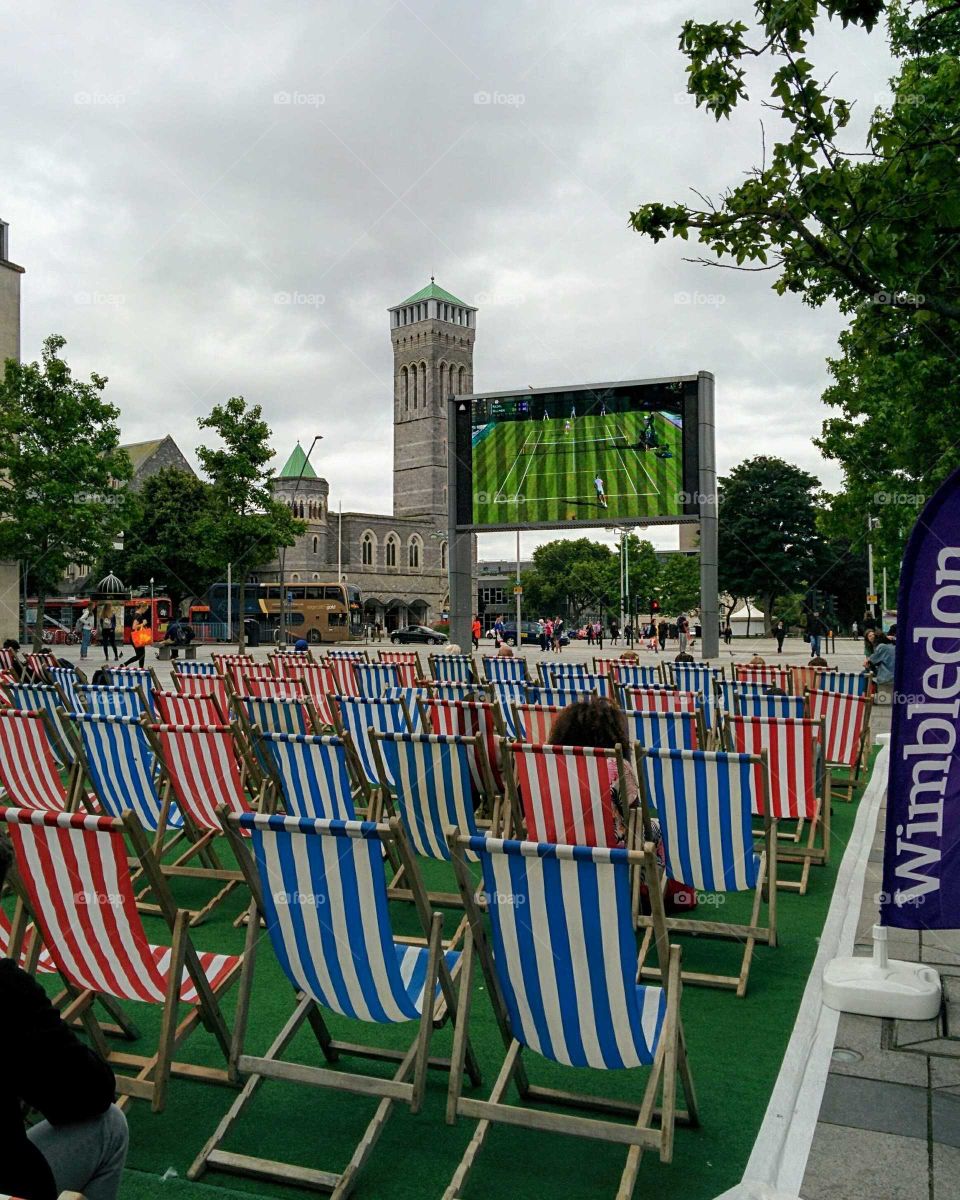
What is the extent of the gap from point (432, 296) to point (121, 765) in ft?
405

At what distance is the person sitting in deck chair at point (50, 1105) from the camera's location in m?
2.13

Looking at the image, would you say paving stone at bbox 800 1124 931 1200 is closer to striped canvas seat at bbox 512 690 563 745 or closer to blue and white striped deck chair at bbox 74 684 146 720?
striped canvas seat at bbox 512 690 563 745

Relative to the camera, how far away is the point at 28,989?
7.37 feet

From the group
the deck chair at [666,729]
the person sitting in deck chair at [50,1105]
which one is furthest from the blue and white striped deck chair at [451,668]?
the person sitting in deck chair at [50,1105]

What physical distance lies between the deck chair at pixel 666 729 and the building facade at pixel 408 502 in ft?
274

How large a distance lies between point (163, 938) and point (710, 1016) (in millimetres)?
2793

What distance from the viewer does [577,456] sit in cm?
2962

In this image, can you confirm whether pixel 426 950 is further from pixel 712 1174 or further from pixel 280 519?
pixel 280 519

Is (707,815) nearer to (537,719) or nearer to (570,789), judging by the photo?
(570,789)

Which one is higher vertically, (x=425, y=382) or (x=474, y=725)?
(x=425, y=382)

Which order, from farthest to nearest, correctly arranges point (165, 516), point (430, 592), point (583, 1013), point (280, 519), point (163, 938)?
point (430, 592)
point (165, 516)
point (280, 519)
point (163, 938)
point (583, 1013)

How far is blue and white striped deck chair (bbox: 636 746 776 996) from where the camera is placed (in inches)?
192

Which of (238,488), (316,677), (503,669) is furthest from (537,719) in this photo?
(238,488)

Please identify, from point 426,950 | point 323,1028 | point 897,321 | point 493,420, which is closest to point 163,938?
point 323,1028
